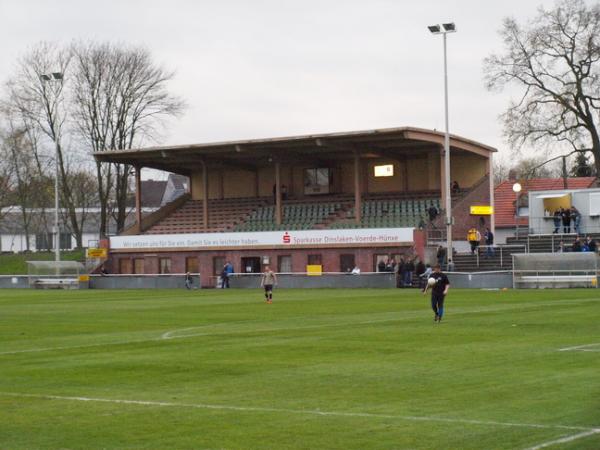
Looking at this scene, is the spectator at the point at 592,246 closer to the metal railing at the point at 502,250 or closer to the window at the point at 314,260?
the metal railing at the point at 502,250

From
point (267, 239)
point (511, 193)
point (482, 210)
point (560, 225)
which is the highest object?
point (511, 193)

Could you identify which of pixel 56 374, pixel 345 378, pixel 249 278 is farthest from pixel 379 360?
pixel 249 278

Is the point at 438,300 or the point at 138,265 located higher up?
the point at 138,265

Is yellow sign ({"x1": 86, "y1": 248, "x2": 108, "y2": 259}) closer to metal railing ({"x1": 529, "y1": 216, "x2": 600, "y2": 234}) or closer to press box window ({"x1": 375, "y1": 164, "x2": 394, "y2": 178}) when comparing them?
press box window ({"x1": 375, "y1": 164, "x2": 394, "y2": 178})

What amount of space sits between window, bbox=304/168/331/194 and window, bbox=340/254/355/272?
11.9 metres

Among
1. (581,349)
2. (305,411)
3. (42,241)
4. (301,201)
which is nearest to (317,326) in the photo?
(581,349)

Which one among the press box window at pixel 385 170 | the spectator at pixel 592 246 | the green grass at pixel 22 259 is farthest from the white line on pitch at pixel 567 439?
the green grass at pixel 22 259

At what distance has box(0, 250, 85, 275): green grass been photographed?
3516 inches

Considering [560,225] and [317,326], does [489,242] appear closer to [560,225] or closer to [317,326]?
[560,225]

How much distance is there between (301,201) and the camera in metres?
79.3

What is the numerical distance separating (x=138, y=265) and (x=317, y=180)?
46.5 feet

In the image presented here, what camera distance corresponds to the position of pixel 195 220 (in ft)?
268

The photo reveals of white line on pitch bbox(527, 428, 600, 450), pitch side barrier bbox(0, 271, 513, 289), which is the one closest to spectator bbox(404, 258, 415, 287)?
pitch side barrier bbox(0, 271, 513, 289)

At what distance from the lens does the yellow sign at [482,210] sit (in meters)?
71.9
